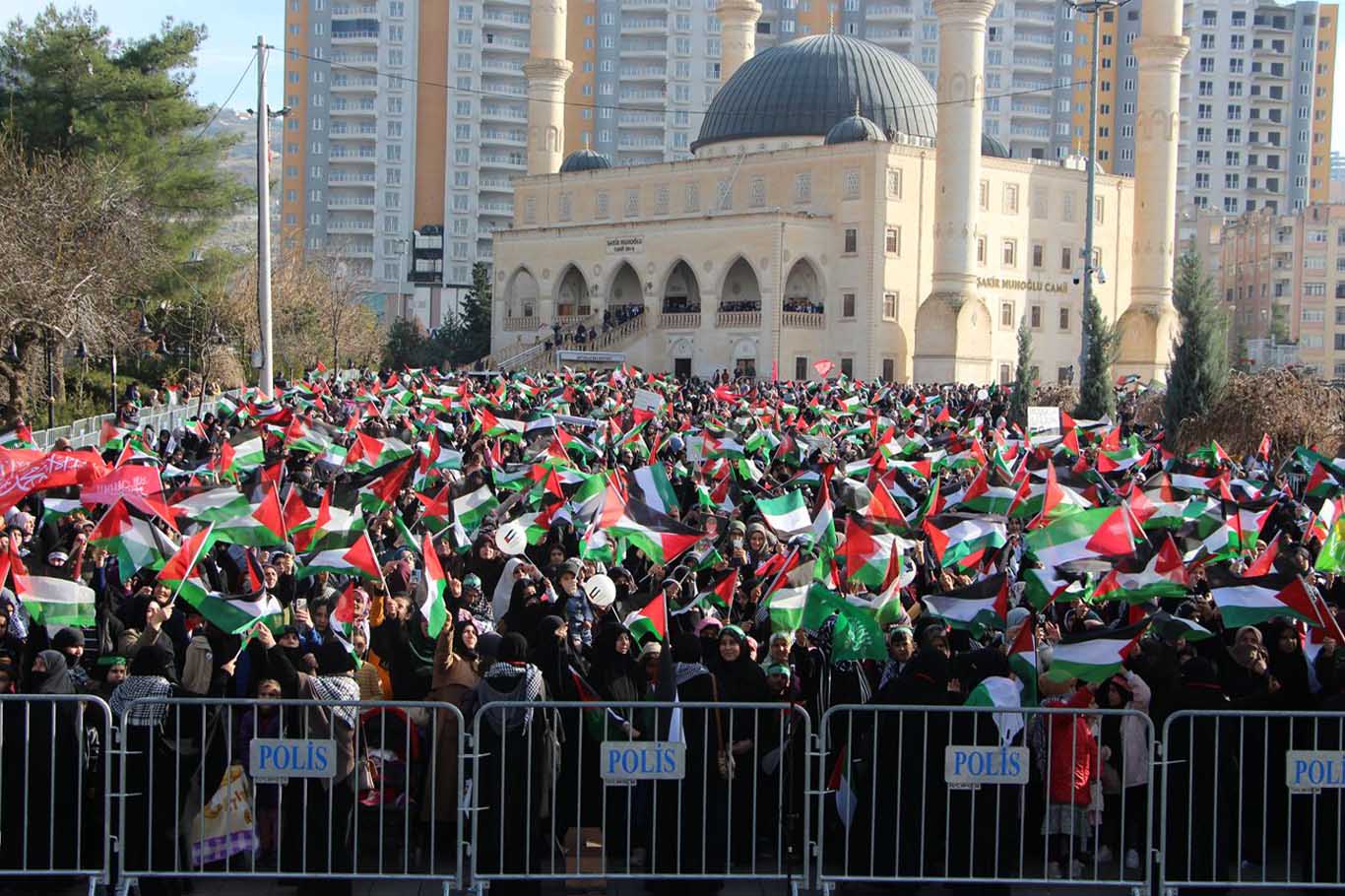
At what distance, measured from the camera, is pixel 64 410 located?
32.9 m

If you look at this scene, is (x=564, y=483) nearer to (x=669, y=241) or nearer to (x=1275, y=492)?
(x=1275, y=492)

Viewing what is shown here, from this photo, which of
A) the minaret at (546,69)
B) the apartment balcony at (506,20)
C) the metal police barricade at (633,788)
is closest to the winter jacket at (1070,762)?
the metal police barricade at (633,788)

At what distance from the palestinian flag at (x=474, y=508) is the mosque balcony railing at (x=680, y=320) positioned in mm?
52251

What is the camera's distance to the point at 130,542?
→ 11281mm

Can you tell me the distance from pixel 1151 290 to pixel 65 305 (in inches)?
1865

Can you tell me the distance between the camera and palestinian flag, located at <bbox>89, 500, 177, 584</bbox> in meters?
11.2

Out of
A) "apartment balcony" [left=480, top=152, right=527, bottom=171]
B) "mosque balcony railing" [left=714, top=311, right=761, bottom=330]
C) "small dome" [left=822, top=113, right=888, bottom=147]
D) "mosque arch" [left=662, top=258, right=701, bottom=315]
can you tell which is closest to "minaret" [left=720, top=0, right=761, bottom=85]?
"mosque arch" [left=662, top=258, right=701, bottom=315]

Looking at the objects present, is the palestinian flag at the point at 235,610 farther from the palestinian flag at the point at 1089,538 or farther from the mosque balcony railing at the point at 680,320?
the mosque balcony railing at the point at 680,320

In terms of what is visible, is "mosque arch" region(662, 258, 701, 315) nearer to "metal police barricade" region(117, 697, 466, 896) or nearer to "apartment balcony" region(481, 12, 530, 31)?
"apartment balcony" region(481, 12, 530, 31)

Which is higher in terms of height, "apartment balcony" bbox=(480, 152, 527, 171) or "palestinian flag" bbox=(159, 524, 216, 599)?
"apartment balcony" bbox=(480, 152, 527, 171)

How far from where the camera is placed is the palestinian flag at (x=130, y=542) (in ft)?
36.8

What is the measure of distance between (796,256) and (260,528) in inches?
2112

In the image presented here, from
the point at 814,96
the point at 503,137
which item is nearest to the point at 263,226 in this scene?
the point at 814,96

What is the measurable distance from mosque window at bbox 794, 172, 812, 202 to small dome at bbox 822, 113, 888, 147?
1.50 meters
